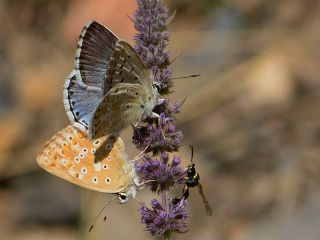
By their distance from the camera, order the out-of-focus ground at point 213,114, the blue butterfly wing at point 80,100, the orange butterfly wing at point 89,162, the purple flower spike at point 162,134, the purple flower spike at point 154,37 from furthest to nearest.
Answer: the out-of-focus ground at point 213,114 < the orange butterfly wing at point 89,162 < the blue butterfly wing at point 80,100 < the purple flower spike at point 162,134 < the purple flower spike at point 154,37

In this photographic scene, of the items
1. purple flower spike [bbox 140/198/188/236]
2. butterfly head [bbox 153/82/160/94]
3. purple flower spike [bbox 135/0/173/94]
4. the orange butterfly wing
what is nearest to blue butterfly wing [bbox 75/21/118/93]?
purple flower spike [bbox 135/0/173/94]

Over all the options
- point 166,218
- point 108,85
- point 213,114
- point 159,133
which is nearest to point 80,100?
point 108,85

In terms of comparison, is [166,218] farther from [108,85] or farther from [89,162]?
[108,85]

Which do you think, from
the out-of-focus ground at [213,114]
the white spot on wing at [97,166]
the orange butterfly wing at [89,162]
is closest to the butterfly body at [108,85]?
the orange butterfly wing at [89,162]

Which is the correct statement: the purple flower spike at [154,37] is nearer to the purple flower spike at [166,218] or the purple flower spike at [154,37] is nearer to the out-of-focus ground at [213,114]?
the purple flower spike at [166,218]

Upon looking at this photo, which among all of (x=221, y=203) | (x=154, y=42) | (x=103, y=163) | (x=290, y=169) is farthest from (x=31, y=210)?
(x=154, y=42)

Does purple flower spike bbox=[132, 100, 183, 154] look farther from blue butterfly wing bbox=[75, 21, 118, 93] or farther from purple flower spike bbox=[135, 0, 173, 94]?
blue butterfly wing bbox=[75, 21, 118, 93]

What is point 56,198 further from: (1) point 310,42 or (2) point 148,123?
(2) point 148,123
